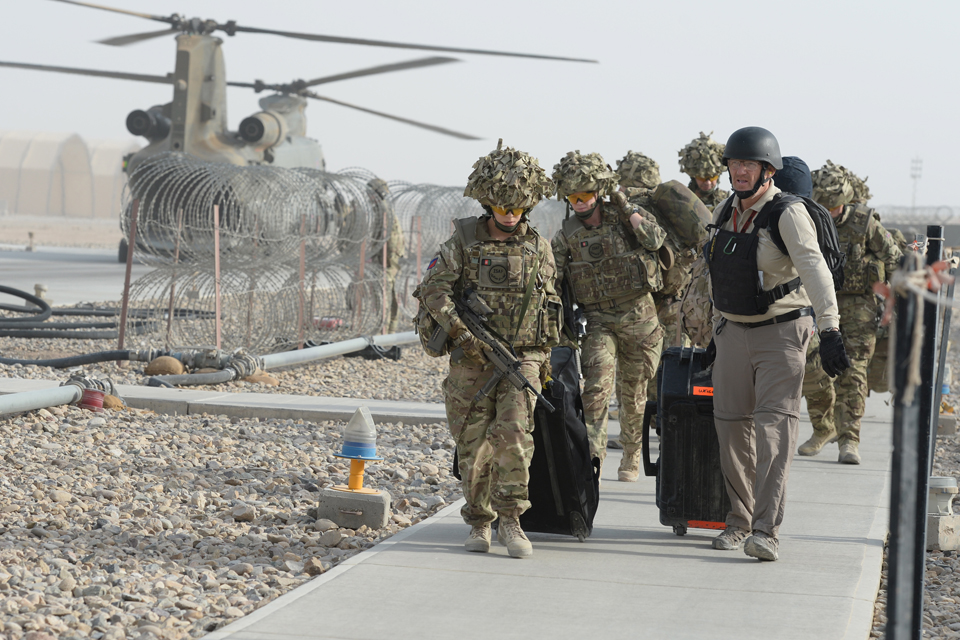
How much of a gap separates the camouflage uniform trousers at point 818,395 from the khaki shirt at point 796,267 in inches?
109

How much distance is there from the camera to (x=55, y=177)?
10125cm

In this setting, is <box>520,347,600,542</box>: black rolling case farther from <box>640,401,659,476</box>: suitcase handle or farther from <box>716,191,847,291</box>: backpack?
<box>716,191,847,291</box>: backpack

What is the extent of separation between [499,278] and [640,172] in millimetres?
2885

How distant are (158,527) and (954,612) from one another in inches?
139

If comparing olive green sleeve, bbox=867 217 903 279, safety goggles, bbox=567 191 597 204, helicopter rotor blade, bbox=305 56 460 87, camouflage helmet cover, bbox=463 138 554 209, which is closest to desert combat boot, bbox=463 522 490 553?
camouflage helmet cover, bbox=463 138 554 209

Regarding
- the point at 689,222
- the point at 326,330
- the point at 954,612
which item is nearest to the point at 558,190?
the point at 689,222

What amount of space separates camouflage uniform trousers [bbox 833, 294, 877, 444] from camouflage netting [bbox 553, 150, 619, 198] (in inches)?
100

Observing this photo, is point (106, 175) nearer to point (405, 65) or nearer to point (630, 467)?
point (405, 65)

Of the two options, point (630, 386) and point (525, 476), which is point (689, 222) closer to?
point (630, 386)

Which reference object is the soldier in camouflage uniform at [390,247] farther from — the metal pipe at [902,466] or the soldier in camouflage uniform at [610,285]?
the metal pipe at [902,466]

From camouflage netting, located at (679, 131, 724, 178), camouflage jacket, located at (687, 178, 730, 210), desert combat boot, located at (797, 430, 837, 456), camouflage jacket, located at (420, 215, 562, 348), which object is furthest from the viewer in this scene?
desert combat boot, located at (797, 430, 837, 456)

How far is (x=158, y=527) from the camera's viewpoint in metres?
5.47

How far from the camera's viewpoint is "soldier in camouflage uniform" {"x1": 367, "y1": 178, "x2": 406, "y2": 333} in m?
14.4

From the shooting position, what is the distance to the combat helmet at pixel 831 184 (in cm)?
749
